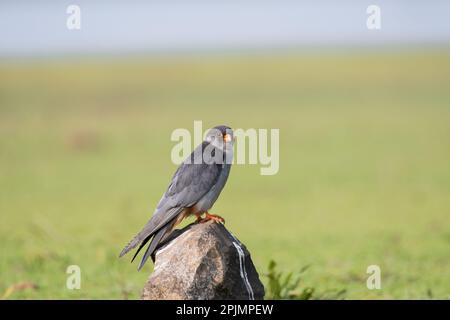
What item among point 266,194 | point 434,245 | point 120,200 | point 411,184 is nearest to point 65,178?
point 120,200

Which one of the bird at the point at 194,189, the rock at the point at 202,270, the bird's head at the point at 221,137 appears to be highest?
the bird's head at the point at 221,137

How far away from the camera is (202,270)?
6.11 meters

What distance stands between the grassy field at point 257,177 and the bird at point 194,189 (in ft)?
7.68

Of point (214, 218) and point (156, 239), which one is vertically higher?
point (214, 218)

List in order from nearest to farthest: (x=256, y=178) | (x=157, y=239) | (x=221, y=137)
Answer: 1. (x=157, y=239)
2. (x=221, y=137)
3. (x=256, y=178)

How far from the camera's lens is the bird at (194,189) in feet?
21.1

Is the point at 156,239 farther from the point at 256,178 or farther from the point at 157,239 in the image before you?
the point at 256,178

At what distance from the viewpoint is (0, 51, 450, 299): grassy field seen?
1066cm

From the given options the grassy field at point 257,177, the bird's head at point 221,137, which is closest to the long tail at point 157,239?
the bird's head at point 221,137

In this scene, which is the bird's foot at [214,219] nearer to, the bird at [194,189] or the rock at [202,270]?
the bird at [194,189]

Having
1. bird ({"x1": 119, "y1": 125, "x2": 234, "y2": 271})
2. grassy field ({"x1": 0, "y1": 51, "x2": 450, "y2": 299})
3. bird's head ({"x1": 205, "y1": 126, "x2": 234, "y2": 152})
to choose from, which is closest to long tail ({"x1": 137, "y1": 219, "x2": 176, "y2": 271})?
bird ({"x1": 119, "y1": 125, "x2": 234, "y2": 271})

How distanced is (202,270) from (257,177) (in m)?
12.4

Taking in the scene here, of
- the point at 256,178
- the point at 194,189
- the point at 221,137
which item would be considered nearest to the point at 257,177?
the point at 256,178
